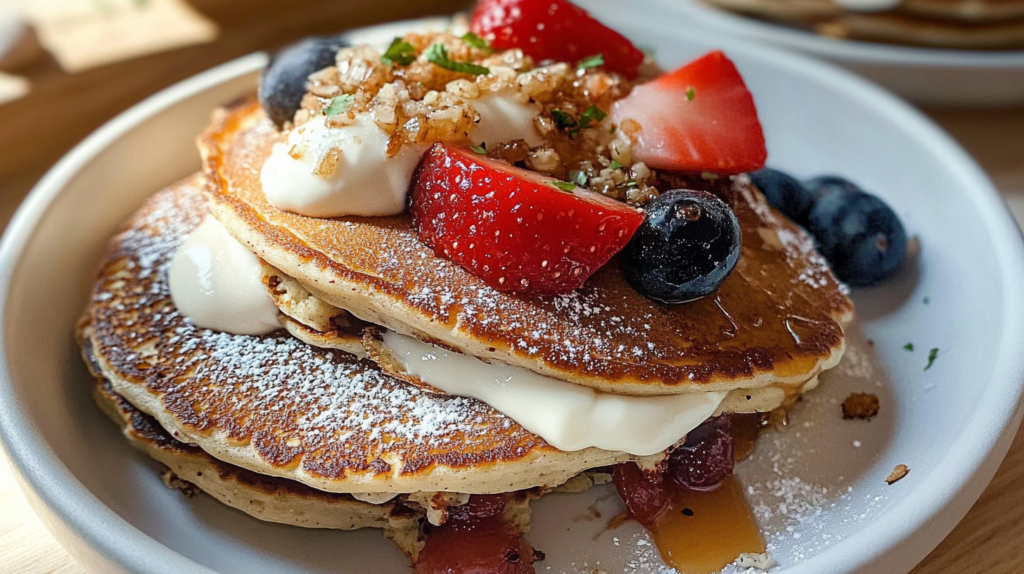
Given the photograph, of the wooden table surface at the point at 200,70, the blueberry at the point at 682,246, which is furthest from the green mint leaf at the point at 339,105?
the wooden table surface at the point at 200,70

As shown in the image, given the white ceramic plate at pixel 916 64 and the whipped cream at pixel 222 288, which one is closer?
the whipped cream at pixel 222 288

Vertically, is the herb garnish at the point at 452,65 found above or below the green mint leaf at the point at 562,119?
above

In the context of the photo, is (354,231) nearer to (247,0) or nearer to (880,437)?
(880,437)

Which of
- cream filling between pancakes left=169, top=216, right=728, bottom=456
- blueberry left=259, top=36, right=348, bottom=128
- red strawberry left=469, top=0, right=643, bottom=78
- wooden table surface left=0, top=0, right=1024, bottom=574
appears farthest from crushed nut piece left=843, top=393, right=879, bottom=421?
blueberry left=259, top=36, right=348, bottom=128

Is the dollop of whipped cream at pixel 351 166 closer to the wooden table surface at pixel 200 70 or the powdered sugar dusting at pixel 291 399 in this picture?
the powdered sugar dusting at pixel 291 399

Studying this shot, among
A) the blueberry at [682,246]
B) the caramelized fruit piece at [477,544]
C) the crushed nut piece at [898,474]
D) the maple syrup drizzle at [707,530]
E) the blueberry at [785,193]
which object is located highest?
the blueberry at [682,246]

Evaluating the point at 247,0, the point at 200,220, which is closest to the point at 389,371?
the point at 200,220
